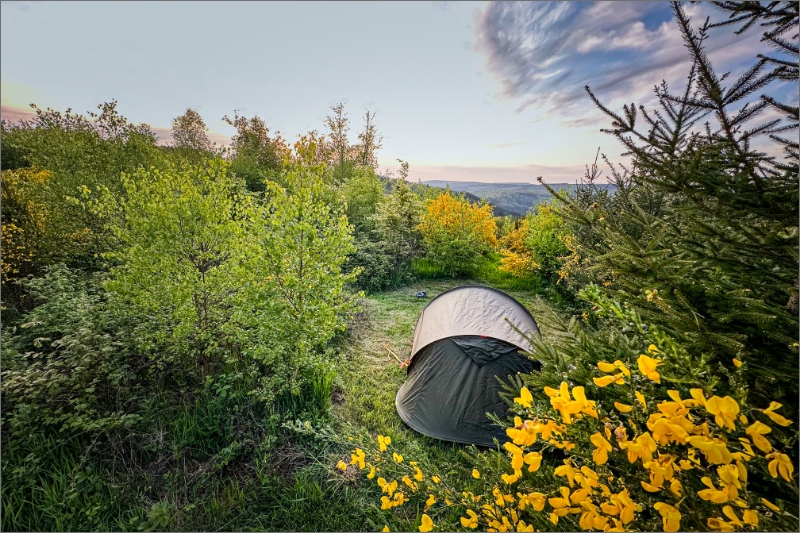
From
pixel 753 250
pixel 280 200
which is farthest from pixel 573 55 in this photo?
pixel 280 200

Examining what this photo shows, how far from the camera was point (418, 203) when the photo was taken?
37.4 ft

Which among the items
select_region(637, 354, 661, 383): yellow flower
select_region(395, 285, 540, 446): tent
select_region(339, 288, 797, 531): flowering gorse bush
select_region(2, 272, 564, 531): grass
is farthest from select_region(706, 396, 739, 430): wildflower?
select_region(395, 285, 540, 446): tent

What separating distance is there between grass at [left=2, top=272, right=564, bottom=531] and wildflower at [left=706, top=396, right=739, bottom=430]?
223 cm

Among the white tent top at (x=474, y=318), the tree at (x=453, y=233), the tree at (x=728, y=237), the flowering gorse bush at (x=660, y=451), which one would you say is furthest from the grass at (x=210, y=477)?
the tree at (x=453, y=233)

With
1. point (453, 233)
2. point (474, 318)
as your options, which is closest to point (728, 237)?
point (474, 318)

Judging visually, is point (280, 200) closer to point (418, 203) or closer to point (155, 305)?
point (155, 305)

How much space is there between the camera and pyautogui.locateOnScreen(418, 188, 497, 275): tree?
1070 cm

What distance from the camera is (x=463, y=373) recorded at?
401cm

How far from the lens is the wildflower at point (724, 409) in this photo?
65 cm

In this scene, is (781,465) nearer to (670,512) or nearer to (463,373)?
(670,512)

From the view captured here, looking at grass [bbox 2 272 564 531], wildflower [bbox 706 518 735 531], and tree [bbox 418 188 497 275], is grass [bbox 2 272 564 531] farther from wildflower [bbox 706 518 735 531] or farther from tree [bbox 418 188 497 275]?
tree [bbox 418 188 497 275]

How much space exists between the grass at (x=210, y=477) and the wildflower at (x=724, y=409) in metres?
2.23

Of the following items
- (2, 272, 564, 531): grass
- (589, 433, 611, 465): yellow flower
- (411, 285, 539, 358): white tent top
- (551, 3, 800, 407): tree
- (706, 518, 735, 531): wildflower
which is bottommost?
(2, 272, 564, 531): grass

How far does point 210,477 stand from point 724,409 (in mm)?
3954
